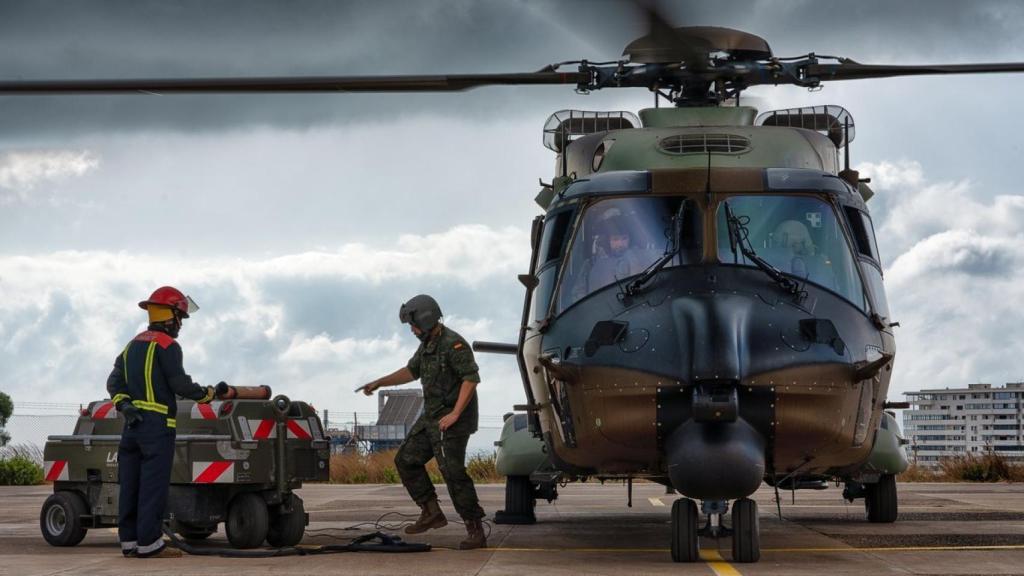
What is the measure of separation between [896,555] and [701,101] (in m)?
4.75

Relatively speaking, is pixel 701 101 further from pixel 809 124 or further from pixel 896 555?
pixel 896 555

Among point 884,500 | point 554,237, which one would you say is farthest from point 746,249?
point 884,500

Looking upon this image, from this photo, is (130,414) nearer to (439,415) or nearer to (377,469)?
(439,415)

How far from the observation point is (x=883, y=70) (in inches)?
411

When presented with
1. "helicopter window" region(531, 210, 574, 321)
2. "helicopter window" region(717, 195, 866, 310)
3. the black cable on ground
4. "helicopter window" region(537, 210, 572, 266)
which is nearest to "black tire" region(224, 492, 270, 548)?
the black cable on ground

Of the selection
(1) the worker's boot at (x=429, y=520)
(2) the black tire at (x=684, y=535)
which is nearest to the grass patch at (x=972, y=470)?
(1) the worker's boot at (x=429, y=520)

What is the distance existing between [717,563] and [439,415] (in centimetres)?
296

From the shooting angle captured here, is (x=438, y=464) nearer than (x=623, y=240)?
No

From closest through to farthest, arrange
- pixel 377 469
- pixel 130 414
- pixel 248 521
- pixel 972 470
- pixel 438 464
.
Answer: pixel 130 414 → pixel 248 521 → pixel 438 464 → pixel 972 470 → pixel 377 469

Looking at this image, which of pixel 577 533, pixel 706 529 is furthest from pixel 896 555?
pixel 577 533

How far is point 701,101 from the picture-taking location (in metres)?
13.6

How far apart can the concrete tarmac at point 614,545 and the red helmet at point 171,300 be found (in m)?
1.95

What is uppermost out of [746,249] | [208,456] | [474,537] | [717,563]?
[746,249]

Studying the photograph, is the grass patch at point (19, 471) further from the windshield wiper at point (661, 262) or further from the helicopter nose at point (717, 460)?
the helicopter nose at point (717, 460)
